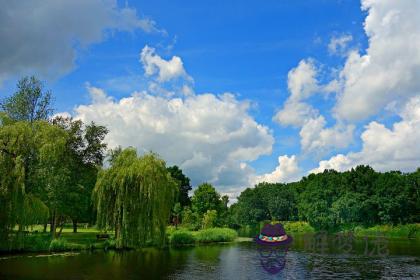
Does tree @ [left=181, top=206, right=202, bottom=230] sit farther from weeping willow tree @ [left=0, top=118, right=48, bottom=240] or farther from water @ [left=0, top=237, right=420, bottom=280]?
weeping willow tree @ [left=0, top=118, right=48, bottom=240]

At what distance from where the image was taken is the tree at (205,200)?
Answer: 8419 cm

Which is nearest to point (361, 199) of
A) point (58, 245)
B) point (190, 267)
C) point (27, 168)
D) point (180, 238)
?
point (180, 238)

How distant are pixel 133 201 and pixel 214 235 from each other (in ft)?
73.6

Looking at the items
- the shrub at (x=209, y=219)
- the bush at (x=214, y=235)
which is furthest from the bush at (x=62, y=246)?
the shrub at (x=209, y=219)

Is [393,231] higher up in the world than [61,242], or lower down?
lower down

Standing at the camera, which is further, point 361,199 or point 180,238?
point 361,199

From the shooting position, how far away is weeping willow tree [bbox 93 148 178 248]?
1651 inches

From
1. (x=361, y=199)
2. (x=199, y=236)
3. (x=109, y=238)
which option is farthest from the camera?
(x=361, y=199)

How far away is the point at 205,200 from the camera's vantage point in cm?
8450

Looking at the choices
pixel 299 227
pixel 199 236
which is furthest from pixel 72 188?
pixel 299 227

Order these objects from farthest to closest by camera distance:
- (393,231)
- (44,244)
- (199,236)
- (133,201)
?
(393,231) < (199,236) < (133,201) < (44,244)

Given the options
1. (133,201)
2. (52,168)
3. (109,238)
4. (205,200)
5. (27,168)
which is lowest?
(109,238)

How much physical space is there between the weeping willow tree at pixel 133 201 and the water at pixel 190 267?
7.82 ft

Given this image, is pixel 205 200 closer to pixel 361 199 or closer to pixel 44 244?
pixel 361 199
